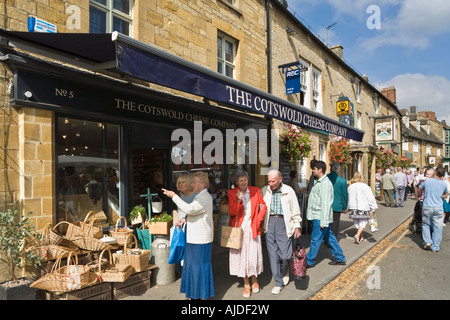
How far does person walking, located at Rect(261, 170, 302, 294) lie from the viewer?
14.6ft

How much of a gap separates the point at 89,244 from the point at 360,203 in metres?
6.06

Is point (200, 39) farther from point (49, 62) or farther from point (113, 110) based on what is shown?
point (49, 62)

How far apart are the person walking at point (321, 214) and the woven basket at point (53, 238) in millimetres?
4145

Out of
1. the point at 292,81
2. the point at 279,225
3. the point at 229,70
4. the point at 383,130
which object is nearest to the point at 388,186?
the point at 383,130

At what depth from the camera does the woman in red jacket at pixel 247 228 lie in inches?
169

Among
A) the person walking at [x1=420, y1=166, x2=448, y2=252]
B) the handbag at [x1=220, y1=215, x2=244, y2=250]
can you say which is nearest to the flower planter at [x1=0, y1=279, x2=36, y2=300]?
the handbag at [x1=220, y1=215, x2=244, y2=250]

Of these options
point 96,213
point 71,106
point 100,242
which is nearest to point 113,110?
point 71,106

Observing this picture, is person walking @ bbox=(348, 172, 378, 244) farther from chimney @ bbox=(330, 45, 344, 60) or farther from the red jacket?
chimney @ bbox=(330, 45, 344, 60)

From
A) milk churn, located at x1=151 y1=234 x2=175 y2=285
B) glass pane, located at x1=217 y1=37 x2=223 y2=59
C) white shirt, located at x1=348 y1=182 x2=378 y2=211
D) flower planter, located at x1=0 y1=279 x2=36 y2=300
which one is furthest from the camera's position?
glass pane, located at x1=217 y1=37 x2=223 y2=59

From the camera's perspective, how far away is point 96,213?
5.36 m

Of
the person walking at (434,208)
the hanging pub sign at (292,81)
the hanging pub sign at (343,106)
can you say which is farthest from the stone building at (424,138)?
the person walking at (434,208)

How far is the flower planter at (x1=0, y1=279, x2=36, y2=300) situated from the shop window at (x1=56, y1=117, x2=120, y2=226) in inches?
45.7

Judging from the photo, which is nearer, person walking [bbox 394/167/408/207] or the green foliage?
the green foliage
